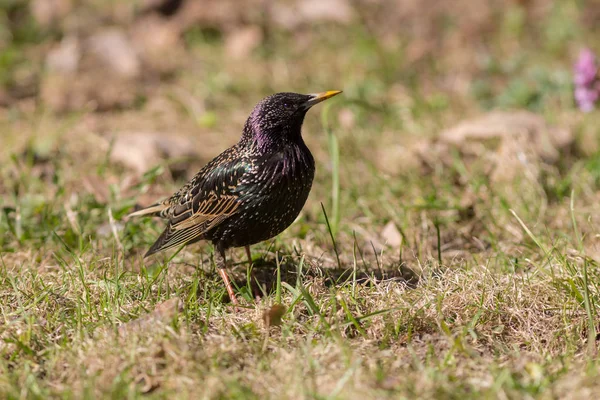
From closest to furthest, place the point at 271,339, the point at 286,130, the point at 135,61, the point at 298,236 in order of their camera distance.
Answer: the point at 271,339 → the point at 286,130 → the point at 298,236 → the point at 135,61

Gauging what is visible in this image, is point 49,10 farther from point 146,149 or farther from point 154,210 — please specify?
point 154,210

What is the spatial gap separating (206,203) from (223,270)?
364 mm

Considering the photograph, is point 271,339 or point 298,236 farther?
point 298,236

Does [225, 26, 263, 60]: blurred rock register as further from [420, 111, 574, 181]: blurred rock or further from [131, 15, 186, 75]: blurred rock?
[420, 111, 574, 181]: blurred rock

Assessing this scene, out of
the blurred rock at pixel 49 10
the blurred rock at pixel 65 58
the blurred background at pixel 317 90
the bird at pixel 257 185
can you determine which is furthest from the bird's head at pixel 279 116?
the blurred rock at pixel 49 10

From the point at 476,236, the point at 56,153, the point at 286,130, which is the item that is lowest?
the point at 476,236

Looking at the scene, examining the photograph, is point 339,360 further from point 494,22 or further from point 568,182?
point 494,22

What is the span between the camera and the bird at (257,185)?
12.2ft

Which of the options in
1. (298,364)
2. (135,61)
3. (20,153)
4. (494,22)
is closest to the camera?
(298,364)

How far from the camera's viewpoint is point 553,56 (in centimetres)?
732

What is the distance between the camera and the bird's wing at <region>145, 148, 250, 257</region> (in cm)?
383

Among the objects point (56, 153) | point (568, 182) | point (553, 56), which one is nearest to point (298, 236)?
point (568, 182)

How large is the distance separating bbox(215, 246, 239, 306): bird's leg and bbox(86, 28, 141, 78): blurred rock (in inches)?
142

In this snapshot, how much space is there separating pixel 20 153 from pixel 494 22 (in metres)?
4.82
